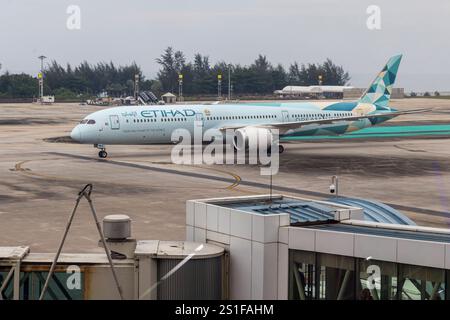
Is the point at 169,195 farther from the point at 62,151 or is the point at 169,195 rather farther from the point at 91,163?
the point at 62,151

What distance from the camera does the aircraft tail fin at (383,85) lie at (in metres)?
79.1

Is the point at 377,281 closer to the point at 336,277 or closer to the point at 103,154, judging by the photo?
the point at 336,277

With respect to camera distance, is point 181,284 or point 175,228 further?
point 175,228

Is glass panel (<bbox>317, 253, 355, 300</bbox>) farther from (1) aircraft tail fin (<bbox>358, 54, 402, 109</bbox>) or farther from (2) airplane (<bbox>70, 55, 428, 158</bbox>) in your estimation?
(1) aircraft tail fin (<bbox>358, 54, 402, 109</bbox>)

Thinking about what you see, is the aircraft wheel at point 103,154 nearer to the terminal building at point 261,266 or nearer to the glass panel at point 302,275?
the terminal building at point 261,266

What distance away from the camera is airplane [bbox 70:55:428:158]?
68062mm

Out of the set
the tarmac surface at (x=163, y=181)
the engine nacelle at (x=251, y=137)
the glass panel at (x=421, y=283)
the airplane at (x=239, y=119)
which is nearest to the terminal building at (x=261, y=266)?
the glass panel at (x=421, y=283)

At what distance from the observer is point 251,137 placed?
2677 inches

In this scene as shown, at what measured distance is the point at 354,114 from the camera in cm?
7656

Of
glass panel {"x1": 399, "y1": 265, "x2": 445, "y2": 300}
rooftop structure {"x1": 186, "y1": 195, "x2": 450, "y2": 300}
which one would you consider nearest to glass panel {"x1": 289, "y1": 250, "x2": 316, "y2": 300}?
rooftop structure {"x1": 186, "y1": 195, "x2": 450, "y2": 300}

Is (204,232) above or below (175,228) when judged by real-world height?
above

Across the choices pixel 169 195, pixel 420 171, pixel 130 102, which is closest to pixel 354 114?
pixel 420 171

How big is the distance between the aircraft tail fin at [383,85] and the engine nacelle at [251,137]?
1464 cm

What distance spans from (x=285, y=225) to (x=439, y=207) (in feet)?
84.5
